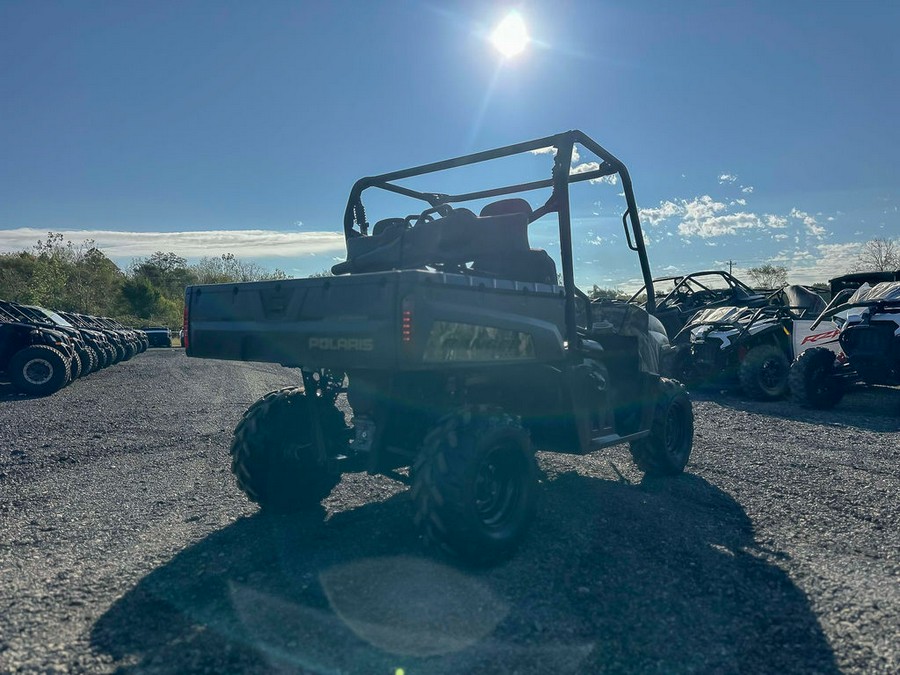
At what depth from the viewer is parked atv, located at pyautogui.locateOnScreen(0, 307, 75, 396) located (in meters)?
11.9

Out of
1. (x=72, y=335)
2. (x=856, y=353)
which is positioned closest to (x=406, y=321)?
(x=856, y=353)

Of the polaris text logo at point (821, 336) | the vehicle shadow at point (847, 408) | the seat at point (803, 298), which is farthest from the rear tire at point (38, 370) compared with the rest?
the seat at point (803, 298)

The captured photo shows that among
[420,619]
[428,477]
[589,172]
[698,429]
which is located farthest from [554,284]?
[698,429]

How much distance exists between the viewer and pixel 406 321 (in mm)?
3119

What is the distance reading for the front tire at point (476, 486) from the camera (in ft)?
10.8

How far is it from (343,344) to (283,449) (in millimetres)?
1472

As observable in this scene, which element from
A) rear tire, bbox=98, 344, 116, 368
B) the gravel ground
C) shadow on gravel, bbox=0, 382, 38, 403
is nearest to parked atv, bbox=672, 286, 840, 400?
the gravel ground

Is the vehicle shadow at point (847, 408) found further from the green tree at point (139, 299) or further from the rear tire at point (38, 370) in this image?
the green tree at point (139, 299)

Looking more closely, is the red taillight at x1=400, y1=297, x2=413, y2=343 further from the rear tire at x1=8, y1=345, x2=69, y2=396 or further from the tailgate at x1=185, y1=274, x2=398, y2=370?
the rear tire at x1=8, y1=345, x2=69, y2=396

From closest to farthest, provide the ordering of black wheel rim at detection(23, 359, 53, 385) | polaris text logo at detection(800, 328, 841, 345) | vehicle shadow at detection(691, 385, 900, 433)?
vehicle shadow at detection(691, 385, 900, 433)
polaris text logo at detection(800, 328, 841, 345)
black wheel rim at detection(23, 359, 53, 385)

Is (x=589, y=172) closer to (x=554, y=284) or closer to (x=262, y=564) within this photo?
(x=554, y=284)

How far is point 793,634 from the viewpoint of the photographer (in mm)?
2840

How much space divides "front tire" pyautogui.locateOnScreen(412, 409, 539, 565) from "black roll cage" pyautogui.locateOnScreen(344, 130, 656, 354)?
39.7 inches

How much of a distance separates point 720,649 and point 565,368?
1.95 metres
